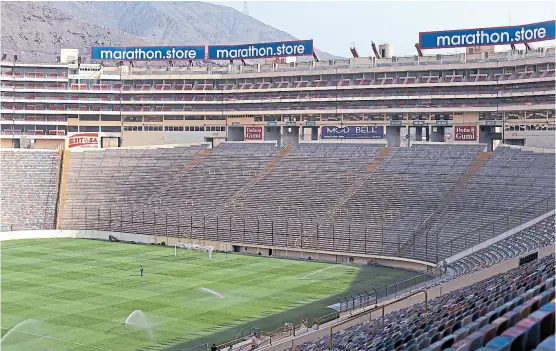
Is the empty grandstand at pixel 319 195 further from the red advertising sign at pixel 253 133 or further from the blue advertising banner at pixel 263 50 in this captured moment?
the blue advertising banner at pixel 263 50

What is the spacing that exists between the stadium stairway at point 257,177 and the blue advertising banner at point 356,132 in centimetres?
468

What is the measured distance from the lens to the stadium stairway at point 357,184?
64.9 m

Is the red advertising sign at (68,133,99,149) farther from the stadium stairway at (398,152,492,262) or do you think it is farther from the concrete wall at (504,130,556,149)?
the concrete wall at (504,130,556,149)

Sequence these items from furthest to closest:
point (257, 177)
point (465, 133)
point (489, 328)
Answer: point (465, 133), point (257, 177), point (489, 328)

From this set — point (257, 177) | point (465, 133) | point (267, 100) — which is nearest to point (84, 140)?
point (267, 100)

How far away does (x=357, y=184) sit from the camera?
69.3 meters

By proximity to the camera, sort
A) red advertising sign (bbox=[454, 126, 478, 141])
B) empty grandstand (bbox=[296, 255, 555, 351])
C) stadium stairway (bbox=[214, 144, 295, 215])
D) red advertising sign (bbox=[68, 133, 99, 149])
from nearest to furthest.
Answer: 1. empty grandstand (bbox=[296, 255, 555, 351])
2. stadium stairway (bbox=[214, 144, 295, 215])
3. red advertising sign (bbox=[454, 126, 478, 141])
4. red advertising sign (bbox=[68, 133, 99, 149])

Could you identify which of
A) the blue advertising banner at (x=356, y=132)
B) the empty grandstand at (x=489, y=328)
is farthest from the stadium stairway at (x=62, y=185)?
the empty grandstand at (x=489, y=328)

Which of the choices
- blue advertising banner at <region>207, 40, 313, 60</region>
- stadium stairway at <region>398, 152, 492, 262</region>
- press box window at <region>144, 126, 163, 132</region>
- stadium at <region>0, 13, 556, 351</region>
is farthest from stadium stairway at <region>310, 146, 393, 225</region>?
press box window at <region>144, 126, 163, 132</region>

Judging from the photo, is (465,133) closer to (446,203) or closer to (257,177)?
(446,203)

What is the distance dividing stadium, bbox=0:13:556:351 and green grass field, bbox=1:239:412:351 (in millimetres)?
180

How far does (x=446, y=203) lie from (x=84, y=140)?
4156cm

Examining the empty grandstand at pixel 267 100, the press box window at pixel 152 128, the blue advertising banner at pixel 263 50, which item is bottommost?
the press box window at pixel 152 128

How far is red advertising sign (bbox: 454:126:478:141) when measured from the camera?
7756 cm
